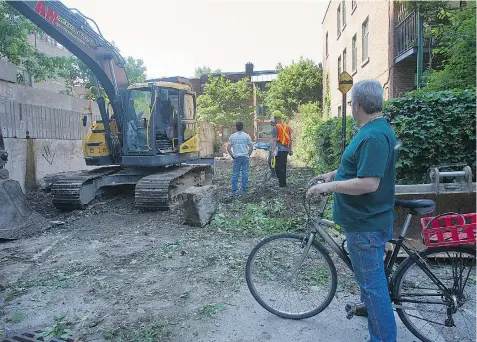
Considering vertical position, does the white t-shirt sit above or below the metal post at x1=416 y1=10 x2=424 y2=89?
below

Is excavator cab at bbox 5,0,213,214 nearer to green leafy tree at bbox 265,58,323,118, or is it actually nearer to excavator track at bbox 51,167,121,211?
excavator track at bbox 51,167,121,211

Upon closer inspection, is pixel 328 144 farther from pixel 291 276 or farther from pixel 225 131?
pixel 225 131

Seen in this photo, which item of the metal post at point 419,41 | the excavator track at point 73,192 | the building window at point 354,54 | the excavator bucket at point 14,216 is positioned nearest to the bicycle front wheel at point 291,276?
the excavator bucket at point 14,216

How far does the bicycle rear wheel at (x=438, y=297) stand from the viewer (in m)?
2.82

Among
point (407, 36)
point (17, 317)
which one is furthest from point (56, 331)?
point (407, 36)

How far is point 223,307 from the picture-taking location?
3521mm

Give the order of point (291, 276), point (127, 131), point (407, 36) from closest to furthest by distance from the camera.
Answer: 1. point (291, 276)
2. point (127, 131)
3. point (407, 36)

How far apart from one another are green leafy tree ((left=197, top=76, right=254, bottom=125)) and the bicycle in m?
32.2

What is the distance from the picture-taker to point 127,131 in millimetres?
8375

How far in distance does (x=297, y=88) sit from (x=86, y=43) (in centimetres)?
2447

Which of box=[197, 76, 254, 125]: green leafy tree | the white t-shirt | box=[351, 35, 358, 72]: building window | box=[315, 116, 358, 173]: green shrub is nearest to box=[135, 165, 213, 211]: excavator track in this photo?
the white t-shirt

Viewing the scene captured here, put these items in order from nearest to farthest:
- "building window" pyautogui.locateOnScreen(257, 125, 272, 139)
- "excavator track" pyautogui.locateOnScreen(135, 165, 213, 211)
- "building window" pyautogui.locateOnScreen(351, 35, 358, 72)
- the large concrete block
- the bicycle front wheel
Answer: the bicycle front wheel
"excavator track" pyautogui.locateOnScreen(135, 165, 213, 211)
the large concrete block
"building window" pyautogui.locateOnScreen(351, 35, 358, 72)
"building window" pyautogui.locateOnScreen(257, 125, 272, 139)

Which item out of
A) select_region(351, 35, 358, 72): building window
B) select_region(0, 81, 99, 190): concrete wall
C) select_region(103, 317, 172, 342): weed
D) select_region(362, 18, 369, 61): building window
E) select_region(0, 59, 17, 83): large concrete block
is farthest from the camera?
select_region(351, 35, 358, 72): building window

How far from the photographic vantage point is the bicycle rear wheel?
2.82 meters
